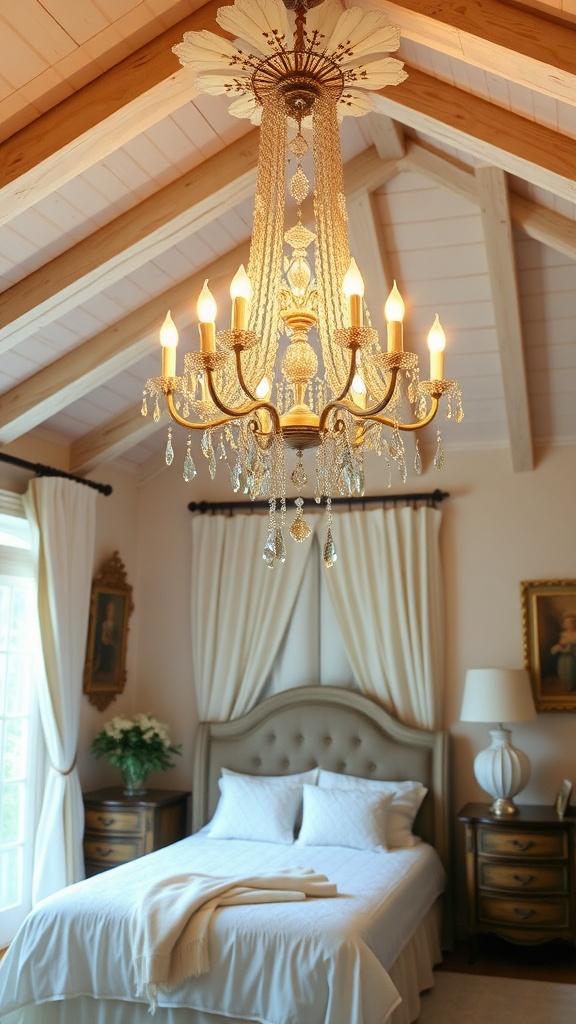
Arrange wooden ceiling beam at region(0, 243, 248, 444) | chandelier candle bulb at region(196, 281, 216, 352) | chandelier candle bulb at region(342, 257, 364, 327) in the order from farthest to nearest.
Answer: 1. wooden ceiling beam at region(0, 243, 248, 444)
2. chandelier candle bulb at region(196, 281, 216, 352)
3. chandelier candle bulb at region(342, 257, 364, 327)

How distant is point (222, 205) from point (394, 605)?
8.70 ft

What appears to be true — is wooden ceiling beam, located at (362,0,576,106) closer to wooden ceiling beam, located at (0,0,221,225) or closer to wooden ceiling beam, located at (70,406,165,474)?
wooden ceiling beam, located at (0,0,221,225)

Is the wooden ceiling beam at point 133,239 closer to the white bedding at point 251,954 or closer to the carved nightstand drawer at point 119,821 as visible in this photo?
the white bedding at point 251,954

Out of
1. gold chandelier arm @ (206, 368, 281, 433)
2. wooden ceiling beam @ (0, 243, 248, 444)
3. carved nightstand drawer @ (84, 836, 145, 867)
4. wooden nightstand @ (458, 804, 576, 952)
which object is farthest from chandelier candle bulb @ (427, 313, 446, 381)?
carved nightstand drawer @ (84, 836, 145, 867)

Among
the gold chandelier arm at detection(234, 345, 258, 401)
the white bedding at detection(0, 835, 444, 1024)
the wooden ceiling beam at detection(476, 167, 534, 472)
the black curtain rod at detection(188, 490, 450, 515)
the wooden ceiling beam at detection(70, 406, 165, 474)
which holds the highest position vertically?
the wooden ceiling beam at detection(476, 167, 534, 472)

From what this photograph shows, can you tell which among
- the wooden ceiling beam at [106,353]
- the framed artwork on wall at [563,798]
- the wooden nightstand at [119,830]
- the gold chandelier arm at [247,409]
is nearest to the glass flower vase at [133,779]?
the wooden nightstand at [119,830]

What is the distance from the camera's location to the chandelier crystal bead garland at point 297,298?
2477 millimetres

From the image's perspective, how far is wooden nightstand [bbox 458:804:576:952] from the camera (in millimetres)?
4711

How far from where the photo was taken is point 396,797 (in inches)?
199

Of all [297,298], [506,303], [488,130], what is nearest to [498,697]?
[506,303]

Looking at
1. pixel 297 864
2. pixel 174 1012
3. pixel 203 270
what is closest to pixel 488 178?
pixel 203 270

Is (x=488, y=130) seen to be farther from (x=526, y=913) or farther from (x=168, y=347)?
(x=526, y=913)

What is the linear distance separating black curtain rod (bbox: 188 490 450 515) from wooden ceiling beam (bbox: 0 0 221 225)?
3.12 meters

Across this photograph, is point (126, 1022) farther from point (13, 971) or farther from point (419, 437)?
point (419, 437)
